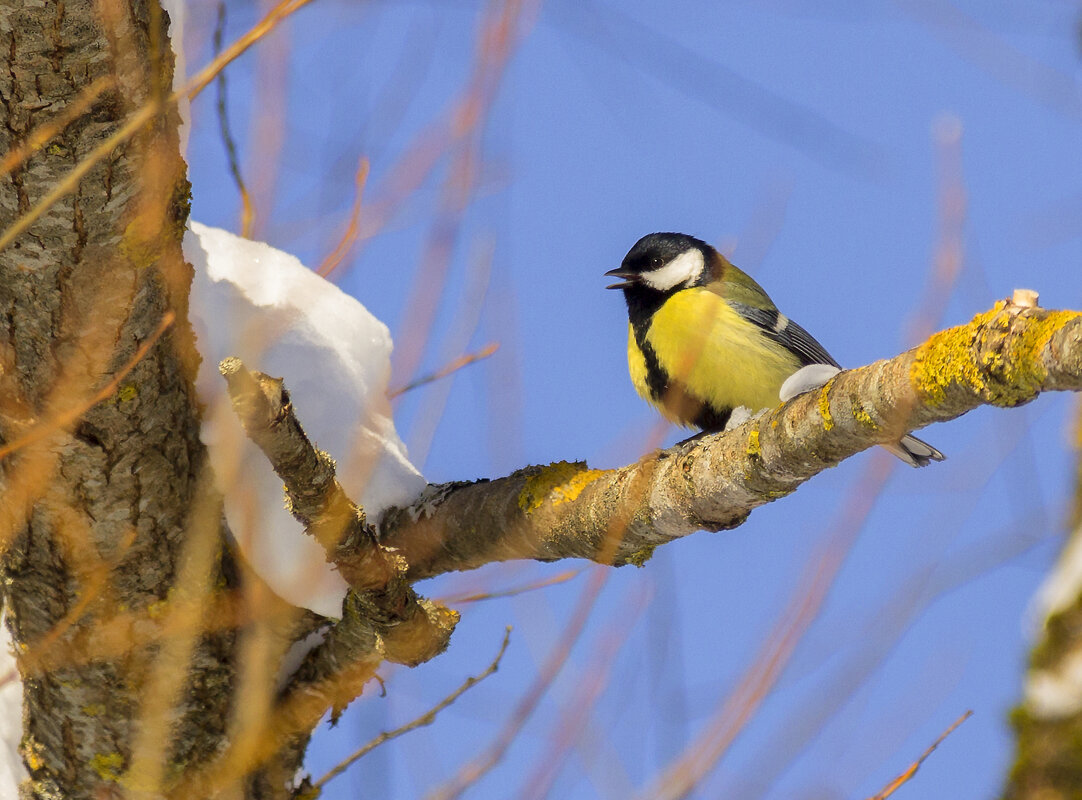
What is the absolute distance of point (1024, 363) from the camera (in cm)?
139

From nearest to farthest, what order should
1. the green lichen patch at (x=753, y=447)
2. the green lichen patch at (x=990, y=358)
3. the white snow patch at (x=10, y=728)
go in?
the green lichen patch at (x=990, y=358) → the green lichen patch at (x=753, y=447) → the white snow patch at (x=10, y=728)

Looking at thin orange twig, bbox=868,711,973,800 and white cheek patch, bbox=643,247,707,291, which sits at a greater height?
white cheek patch, bbox=643,247,707,291

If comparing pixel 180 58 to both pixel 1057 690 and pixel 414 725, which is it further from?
pixel 1057 690

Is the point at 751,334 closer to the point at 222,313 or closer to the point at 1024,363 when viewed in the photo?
the point at 222,313

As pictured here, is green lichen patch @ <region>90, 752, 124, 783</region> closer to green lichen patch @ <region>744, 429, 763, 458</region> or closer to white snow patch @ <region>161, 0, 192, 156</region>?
white snow patch @ <region>161, 0, 192, 156</region>

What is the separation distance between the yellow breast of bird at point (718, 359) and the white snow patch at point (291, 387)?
1102 mm

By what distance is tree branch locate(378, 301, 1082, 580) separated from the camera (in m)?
1.45

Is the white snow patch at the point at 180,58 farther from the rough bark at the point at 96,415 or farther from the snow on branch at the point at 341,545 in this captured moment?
the snow on branch at the point at 341,545

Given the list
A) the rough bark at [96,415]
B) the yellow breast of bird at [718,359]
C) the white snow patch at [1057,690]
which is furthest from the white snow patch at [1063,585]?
the rough bark at [96,415]

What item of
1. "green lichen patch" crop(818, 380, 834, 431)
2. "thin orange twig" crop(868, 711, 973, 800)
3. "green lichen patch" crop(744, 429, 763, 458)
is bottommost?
"thin orange twig" crop(868, 711, 973, 800)

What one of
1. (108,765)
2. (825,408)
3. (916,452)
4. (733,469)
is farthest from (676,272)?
(108,765)

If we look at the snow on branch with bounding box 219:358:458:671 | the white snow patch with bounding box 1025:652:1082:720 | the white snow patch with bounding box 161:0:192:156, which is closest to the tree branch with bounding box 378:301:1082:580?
the snow on branch with bounding box 219:358:458:671

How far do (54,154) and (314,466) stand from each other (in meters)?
0.67

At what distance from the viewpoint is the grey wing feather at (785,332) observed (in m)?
3.56
